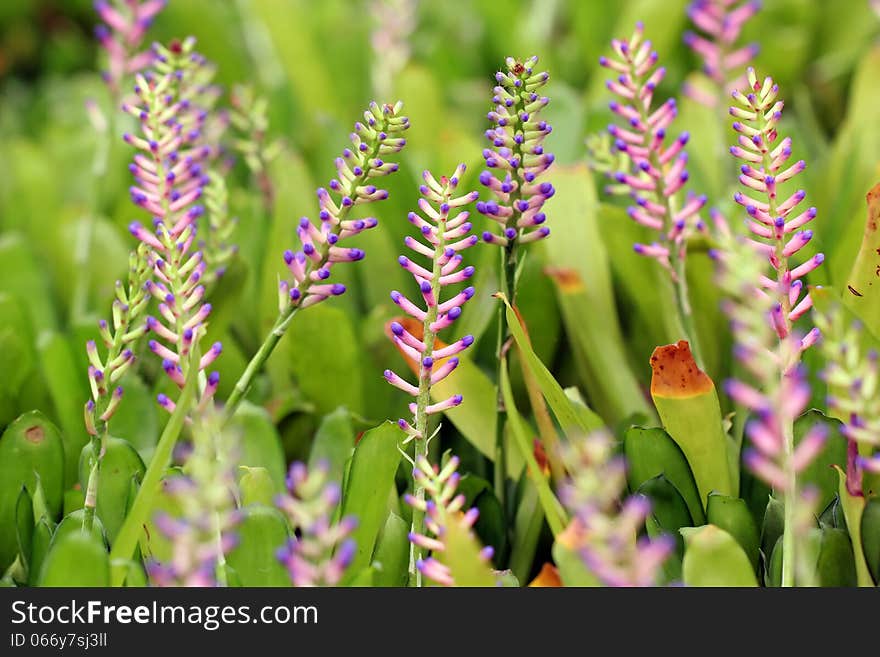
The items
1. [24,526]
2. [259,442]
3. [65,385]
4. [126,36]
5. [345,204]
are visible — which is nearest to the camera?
[345,204]

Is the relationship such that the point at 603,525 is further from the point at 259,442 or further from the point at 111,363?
the point at 259,442

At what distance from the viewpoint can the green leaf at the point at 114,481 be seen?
1.06 m

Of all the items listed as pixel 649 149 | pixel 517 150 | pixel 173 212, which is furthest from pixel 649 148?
pixel 173 212

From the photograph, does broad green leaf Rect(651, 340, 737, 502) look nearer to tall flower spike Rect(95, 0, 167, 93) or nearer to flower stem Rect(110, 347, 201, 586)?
flower stem Rect(110, 347, 201, 586)

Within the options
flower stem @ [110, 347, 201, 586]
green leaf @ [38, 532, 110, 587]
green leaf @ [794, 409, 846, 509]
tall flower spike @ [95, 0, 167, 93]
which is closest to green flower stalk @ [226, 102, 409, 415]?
flower stem @ [110, 347, 201, 586]

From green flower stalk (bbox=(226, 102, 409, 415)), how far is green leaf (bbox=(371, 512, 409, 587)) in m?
0.19

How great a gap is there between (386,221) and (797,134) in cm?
63

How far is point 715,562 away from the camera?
0.86 meters

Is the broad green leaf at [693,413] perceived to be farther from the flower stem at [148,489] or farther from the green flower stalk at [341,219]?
the flower stem at [148,489]

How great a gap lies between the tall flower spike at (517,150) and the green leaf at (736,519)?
30cm

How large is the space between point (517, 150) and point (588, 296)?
0.37m
